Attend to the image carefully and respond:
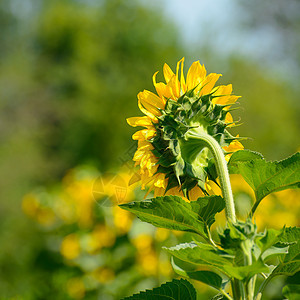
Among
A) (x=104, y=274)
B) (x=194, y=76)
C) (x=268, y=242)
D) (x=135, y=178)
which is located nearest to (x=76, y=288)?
(x=104, y=274)

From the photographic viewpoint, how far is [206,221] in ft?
1.78

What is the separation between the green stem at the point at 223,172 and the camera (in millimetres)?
536

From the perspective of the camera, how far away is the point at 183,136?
60 centimetres

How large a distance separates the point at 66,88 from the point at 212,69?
4.65 meters

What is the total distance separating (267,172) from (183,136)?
11 centimetres

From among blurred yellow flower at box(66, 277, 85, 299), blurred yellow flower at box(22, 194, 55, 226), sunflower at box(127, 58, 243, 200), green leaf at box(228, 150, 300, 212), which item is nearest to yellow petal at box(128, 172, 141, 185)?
sunflower at box(127, 58, 243, 200)

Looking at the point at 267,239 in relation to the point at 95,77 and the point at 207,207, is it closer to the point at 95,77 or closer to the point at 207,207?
the point at 207,207

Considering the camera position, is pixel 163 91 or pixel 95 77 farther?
pixel 95 77

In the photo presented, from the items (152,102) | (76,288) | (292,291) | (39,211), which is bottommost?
(292,291)

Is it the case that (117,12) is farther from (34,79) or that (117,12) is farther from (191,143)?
(191,143)

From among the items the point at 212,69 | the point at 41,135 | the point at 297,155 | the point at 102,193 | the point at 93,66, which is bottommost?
the point at 297,155

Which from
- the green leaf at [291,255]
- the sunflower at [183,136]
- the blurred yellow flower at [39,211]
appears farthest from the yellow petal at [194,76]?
the blurred yellow flower at [39,211]

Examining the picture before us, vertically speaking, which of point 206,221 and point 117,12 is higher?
point 117,12

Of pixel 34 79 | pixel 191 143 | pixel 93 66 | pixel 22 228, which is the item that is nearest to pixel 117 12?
pixel 93 66
